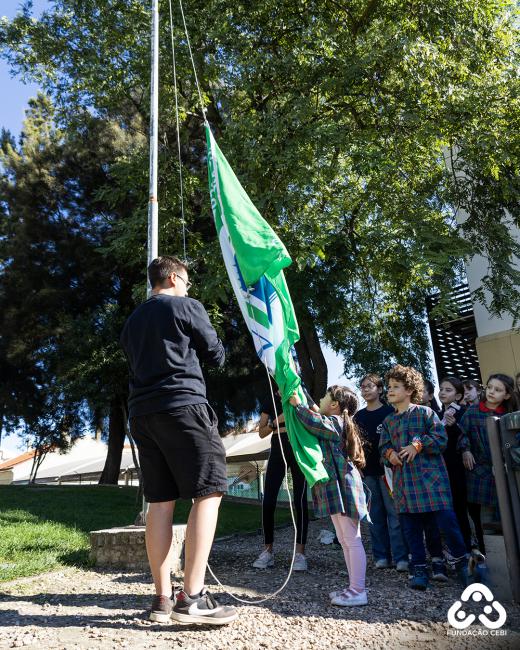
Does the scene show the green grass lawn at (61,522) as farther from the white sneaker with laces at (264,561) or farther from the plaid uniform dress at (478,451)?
the plaid uniform dress at (478,451)

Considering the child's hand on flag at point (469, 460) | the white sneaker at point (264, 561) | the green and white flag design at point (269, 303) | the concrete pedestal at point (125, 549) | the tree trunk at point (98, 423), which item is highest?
the tree trunk at point (98, 423)

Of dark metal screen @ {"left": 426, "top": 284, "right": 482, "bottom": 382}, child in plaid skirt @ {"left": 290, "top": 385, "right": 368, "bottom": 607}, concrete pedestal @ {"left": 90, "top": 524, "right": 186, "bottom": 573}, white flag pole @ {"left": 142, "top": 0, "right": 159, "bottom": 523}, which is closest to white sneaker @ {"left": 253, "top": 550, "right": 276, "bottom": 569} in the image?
concrete pedestal @ {"left": 90, "top": 524, "right": 186, "bottom": 573}

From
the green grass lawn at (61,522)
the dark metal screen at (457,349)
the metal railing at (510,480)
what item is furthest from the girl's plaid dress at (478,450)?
the dark metal screen at (457,349)

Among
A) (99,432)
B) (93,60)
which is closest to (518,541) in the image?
(93,60)

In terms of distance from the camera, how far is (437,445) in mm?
4656

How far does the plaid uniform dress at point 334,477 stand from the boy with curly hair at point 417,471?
50cm

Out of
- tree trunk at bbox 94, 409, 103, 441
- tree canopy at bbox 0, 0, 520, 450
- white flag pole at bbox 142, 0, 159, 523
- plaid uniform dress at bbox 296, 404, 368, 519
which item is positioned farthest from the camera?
tree trunk at bbox 94, 409, 103, 441

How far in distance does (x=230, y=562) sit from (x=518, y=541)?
2668 millimetres

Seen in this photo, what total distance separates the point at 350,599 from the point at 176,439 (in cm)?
156

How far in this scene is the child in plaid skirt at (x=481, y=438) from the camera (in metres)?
5.17

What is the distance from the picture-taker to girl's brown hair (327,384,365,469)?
439 centimetres

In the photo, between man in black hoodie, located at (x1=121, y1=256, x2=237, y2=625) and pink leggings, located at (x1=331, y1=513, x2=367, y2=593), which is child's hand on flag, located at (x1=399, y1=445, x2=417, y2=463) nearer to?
pink leggings, located at (x1=331, y1=513, x2=367, y2=593)

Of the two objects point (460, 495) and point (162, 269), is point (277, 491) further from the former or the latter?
point (162, 269)

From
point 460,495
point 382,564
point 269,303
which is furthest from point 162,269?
point 460,495
